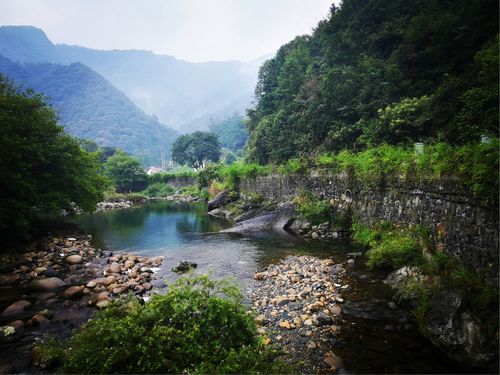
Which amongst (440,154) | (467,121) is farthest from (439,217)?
(467,121)

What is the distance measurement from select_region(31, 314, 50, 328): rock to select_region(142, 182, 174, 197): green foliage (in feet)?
156

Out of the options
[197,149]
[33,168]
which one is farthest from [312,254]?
[197,149]

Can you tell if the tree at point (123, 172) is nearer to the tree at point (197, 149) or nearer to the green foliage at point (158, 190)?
the green foliage at point (158, 190)

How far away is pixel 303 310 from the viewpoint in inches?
280

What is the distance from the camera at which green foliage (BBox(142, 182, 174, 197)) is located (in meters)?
54.3

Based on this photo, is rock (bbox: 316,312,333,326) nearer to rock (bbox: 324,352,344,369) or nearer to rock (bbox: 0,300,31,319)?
rock (bbox: 324,352,344,369)

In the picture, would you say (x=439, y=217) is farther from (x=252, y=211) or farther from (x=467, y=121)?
(x=252, y=211)

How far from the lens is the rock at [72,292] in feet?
28.3

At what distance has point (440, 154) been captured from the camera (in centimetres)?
865

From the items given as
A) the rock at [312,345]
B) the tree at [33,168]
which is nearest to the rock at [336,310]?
the rock at [312,345]

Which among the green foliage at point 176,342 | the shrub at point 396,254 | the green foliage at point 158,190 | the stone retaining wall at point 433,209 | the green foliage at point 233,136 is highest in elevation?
the green foliage at point 233,136

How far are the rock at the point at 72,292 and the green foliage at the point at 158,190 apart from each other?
151 feet

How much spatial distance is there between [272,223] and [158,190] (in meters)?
42.5

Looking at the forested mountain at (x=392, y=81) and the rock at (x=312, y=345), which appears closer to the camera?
the rock at (x=312, y=345)
